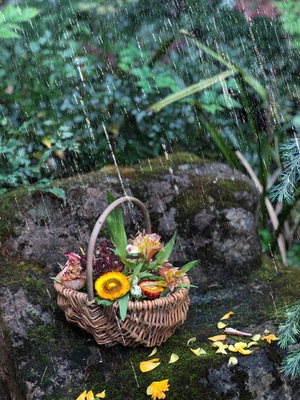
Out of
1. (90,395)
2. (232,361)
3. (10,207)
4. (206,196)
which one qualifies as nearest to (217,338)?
(232,361)

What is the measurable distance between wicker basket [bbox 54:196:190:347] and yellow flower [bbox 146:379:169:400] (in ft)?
0.65

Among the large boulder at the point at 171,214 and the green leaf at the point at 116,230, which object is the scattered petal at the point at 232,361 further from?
the large boulder at the point at 171,214

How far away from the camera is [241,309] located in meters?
2.44

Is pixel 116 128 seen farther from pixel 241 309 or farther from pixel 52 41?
pixel 241 309

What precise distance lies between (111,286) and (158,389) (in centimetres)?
40

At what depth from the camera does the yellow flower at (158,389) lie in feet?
5.75

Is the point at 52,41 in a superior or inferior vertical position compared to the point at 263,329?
superior

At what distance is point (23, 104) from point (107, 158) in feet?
2.11

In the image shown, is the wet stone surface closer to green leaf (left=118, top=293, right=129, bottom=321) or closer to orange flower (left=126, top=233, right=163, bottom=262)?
green leaf (left=118, top=293, right=129, bottom=321)

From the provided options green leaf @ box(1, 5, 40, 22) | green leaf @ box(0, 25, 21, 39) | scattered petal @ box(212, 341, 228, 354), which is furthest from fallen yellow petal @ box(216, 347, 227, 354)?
green leaf @ box(1, 5, 40, 22)

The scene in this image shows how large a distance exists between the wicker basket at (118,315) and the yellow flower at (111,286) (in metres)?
0.03

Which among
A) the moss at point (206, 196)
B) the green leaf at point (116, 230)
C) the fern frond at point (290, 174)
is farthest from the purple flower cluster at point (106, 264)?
the moss at point (206, 196)

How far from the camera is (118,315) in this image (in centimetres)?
185

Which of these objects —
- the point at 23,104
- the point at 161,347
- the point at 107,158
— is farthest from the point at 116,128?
the point at 161,347
